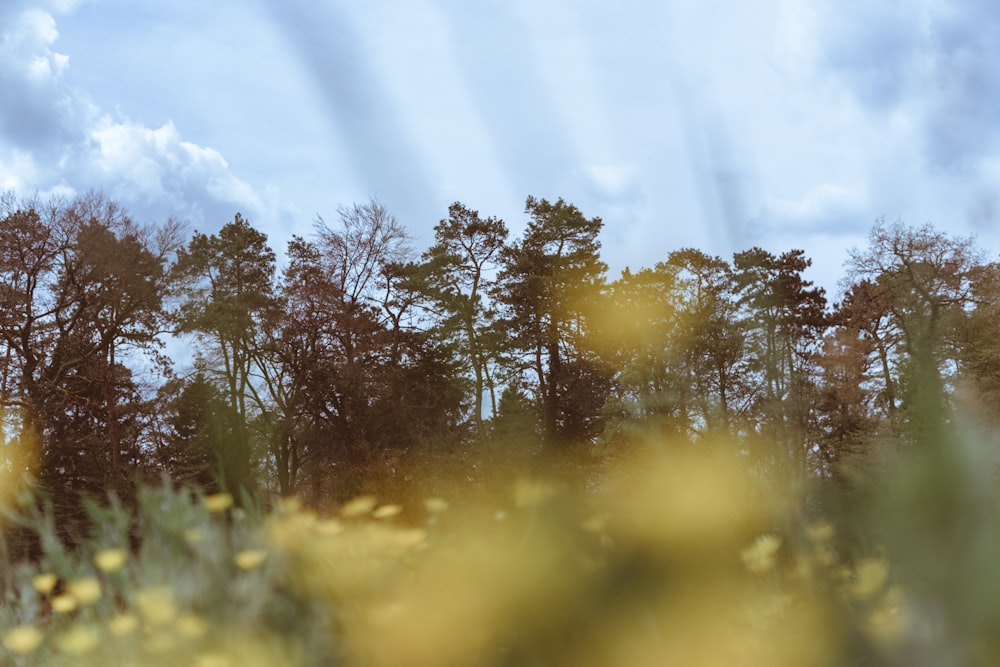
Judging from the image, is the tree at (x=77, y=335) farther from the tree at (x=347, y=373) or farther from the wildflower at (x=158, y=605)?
the wildflower at (x=158, y=605)

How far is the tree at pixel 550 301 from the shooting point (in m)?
25.9

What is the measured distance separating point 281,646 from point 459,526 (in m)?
0.88

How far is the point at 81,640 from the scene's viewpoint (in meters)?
2.42

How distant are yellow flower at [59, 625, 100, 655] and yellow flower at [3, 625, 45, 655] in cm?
13

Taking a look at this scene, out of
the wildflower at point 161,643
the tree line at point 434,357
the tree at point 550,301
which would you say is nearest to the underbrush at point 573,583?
the wildflower at point 161,643

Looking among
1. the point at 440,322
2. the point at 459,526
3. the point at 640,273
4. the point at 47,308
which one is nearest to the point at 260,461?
the point at 440,322

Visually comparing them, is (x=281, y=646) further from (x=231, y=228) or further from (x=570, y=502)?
(x=231, y=228)

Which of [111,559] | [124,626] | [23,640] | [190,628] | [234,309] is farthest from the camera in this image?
[234,309]

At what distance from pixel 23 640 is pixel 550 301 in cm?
2391

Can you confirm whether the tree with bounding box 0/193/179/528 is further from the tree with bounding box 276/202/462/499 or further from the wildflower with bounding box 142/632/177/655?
the wildflower with bounding box 142/632/177/655

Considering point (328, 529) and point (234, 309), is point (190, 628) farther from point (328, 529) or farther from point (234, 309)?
point (234, 309)

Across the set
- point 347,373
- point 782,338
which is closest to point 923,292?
point 782,338

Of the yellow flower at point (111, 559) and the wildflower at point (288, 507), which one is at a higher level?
the wildflower at point (288, 507)

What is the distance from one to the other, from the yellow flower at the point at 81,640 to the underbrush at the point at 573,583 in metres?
0.01
